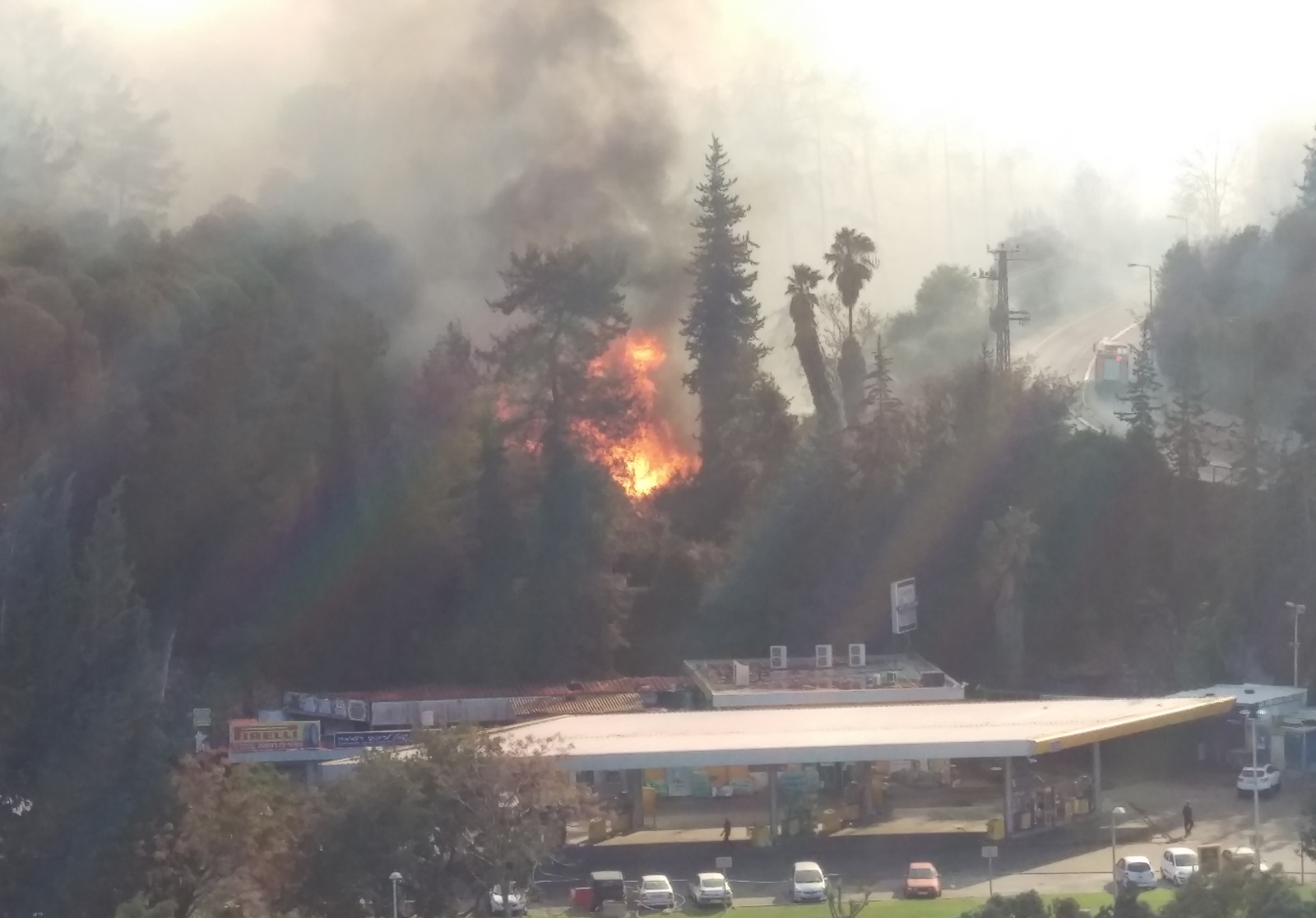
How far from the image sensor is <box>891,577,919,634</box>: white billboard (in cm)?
4903

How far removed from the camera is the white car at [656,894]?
30.9 m

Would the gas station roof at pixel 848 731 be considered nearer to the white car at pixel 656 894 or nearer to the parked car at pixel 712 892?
the white car at pixel 656 894

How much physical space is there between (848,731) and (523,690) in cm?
1286

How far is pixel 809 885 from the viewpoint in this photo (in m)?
31.2

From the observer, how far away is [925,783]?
4078 cm

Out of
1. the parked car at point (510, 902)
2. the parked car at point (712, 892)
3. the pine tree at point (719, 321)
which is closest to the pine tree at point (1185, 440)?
the pine tree at point (719, 321)

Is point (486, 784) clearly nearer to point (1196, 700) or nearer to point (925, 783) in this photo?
point (925, 783)

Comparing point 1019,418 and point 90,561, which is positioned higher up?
point 1019,418

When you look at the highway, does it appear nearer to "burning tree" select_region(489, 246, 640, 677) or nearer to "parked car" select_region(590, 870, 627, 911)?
"burning tree" select_region(489, 246, 640, 677)

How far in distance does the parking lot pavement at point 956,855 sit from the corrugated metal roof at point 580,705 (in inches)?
259

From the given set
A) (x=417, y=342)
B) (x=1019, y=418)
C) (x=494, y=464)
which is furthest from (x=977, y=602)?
(x=417, y=342)

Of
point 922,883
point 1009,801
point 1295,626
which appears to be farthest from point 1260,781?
point 922,883

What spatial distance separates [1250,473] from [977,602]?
8148 millimetres

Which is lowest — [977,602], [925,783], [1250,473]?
[925,783]
